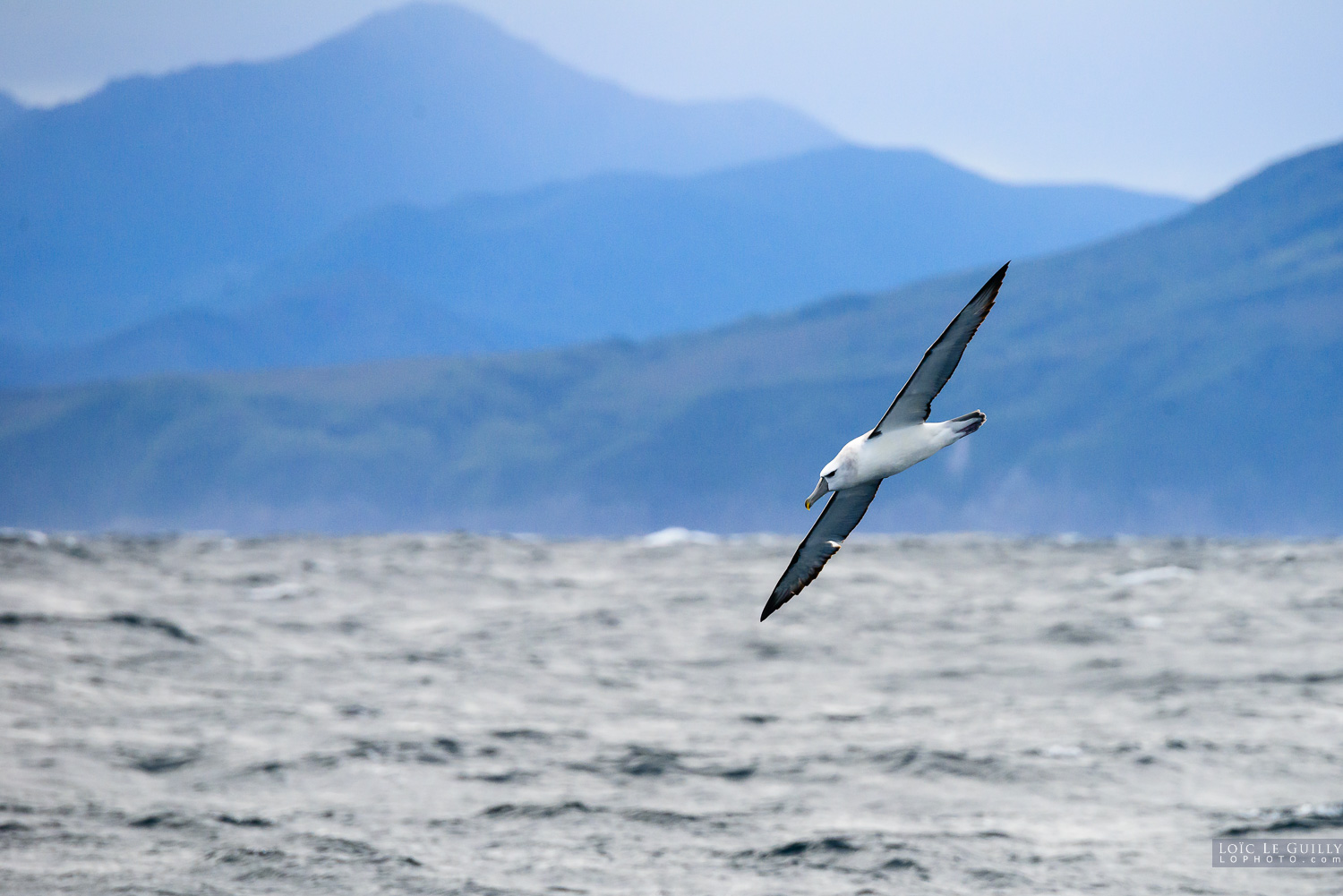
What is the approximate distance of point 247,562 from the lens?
228ft

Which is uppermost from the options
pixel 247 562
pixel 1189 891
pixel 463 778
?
pixel 247 562

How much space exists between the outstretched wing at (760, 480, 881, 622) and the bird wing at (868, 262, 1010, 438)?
0.63 metres

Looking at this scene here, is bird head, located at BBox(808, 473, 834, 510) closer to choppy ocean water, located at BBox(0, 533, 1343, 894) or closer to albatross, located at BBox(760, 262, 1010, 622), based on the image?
albatross, located at BBox(760, 262, 1010, 622)

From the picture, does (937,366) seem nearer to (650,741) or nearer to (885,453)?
(885,453)

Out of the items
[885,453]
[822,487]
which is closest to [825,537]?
[822,487]

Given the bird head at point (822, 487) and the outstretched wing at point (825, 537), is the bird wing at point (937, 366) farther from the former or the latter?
the outstretched wing at point (825, 537)

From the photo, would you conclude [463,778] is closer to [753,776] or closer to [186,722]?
[753,776]

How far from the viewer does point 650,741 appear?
26.5 m

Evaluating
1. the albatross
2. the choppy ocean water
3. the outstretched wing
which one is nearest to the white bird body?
the albatross

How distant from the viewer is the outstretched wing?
8.33 meters

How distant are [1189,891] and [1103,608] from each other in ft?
106

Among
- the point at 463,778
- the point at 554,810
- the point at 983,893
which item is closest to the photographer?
the point at 983,893

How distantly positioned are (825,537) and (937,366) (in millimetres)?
1569

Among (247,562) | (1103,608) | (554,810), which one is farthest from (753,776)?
(247,562)
